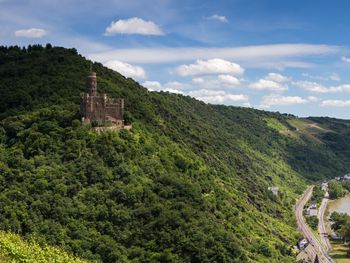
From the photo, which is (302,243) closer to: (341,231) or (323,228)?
(341,231)

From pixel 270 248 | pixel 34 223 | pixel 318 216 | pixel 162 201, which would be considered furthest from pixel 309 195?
pixel 34 223

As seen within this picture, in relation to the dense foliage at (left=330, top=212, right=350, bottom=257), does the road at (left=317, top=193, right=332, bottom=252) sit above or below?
below

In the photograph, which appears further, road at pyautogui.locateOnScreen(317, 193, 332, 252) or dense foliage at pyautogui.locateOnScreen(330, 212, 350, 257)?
road at pyautogui.locateOnScreen(317, 193, 332, 252)

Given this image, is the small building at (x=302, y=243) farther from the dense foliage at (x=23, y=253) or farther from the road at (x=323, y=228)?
the dense foliage at (x=23, y=253)

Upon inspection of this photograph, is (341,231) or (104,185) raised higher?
(104,185)

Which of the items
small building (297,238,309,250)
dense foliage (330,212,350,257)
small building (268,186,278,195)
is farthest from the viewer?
small building (268,186,278,195)

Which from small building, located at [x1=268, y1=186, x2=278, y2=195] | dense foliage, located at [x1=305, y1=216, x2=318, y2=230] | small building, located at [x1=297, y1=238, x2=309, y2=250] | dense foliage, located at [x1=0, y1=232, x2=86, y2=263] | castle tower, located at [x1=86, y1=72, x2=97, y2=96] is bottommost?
dense foliage, located at [x1=305, y1=216, x2=318, y2=230]

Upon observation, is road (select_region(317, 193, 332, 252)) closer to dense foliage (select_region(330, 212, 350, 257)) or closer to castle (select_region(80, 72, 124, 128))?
dense foliage (select_region(330, 212, 350, 257))

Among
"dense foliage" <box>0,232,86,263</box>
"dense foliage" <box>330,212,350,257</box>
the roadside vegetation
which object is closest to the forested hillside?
"dense foliage" <box>0,232,86,263</box>

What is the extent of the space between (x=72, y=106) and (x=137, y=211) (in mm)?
24737

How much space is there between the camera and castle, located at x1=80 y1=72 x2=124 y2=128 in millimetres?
83312

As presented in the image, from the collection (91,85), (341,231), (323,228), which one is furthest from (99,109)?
(323,228)

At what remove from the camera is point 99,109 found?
84.2 m

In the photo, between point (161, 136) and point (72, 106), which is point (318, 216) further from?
point (72, 106)
